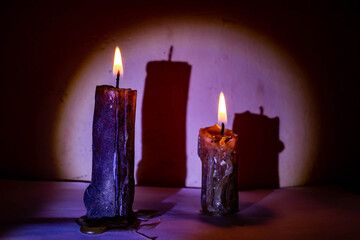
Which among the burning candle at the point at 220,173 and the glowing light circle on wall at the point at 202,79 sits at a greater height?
the glowing light circle on wall at the point at 202,79

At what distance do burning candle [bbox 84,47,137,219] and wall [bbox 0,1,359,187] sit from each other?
1.41ft

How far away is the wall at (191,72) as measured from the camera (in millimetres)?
1375

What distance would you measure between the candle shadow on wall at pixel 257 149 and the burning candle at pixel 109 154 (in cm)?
61

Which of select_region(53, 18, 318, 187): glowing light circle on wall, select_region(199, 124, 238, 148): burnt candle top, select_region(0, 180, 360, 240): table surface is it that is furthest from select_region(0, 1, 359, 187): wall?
select_region(199, 124, 238, 148): burnt candle top

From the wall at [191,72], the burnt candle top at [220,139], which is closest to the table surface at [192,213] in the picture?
the wall at [191,72]

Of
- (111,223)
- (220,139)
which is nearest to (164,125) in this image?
(220,139)

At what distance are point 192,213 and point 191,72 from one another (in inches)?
24.7

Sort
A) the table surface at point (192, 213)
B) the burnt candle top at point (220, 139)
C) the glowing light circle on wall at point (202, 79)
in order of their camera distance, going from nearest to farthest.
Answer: the table surface at point (192, 213) < the burnt candle top at point (220, 139) < the glowing light circle on wall at point (202, 79)

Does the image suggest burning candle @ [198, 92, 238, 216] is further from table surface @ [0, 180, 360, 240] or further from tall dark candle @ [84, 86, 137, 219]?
tall dark candle @ [84, 86, 137, 219]

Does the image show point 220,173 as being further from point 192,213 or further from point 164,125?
point 164,125

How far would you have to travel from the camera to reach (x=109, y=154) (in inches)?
37.6

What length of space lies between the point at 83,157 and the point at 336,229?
1.05 m

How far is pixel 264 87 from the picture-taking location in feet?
4.54

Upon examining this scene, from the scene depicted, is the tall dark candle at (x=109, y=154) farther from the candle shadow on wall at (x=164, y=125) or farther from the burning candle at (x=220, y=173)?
the candle shadow on wall at (x=164, y=125)
